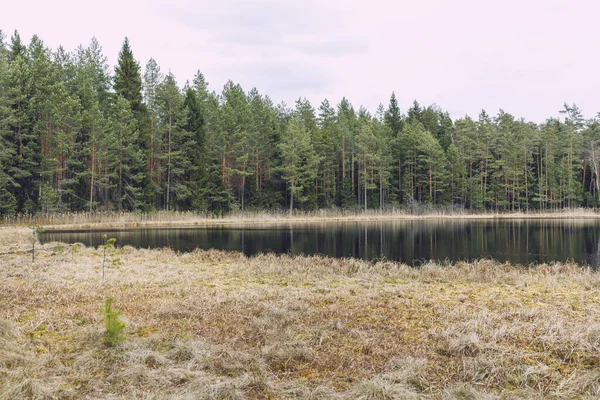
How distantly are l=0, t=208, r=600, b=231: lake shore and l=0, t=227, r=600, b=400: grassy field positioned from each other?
925 inches

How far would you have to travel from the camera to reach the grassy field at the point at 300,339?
3.72 meters

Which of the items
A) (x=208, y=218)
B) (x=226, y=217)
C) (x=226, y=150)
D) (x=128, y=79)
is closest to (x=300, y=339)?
(x=208, y=218)

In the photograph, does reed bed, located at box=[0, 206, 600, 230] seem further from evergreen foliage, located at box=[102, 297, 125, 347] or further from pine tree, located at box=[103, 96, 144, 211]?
evergreen foliage, located at box=[102, 297, 125, 347]

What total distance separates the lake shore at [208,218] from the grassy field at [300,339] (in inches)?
925

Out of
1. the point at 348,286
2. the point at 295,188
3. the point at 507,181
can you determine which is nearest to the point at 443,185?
the point at 507,181

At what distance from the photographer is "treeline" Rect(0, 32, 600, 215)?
33.4 m

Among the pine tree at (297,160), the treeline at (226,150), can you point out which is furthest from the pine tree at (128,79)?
the pine tree at (297,160)

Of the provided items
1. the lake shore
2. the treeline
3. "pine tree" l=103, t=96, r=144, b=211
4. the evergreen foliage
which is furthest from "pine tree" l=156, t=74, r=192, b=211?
the evergreen foliage

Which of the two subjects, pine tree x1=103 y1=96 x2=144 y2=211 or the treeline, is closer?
the treeline

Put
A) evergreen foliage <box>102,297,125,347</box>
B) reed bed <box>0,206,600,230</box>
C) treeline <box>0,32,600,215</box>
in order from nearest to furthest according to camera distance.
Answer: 1. evergreen foliage <box>102,297,125,347</box>
2. reed bed <box>0,206,600,230</box>
3. treeline <box>0,32,600,215</box>

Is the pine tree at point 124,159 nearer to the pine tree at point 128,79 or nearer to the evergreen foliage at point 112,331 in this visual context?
the pine tree at point 128,79

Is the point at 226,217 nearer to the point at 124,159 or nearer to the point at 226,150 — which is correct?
the point at 226,150

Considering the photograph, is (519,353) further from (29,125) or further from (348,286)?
(29,125)

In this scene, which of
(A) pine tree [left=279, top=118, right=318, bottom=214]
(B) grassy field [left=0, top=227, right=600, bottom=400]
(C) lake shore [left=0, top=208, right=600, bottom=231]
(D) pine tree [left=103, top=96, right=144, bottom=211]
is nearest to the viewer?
(B) grassy field [left=0, top=227, right=600, bottom=400]
